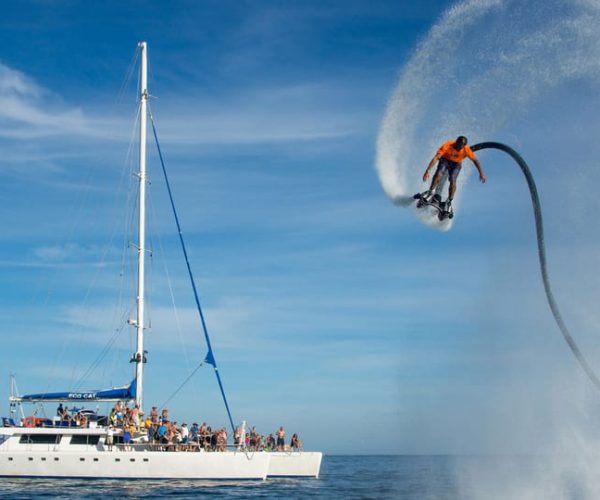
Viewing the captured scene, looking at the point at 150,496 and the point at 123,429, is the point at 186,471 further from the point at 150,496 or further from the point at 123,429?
the point at 150,496

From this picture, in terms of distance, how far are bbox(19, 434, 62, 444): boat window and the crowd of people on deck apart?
148 cm

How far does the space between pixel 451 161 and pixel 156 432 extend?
42.7m

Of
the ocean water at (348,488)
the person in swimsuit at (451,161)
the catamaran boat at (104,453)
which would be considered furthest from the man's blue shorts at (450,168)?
the catamaran boat at (104,453)

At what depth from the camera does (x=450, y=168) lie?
23.1 meters

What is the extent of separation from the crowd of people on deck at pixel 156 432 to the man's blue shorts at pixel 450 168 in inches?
1617

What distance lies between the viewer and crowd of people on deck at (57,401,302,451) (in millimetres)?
59438

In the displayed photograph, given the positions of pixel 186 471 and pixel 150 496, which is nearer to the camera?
pixel 150 496

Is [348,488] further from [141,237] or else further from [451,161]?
[451,161]

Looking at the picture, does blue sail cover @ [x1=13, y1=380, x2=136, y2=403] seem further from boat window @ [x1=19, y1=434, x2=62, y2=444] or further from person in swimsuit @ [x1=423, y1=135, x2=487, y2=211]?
person in swimsuit @ [x1=423, y1=135, x2=487, y2=211]

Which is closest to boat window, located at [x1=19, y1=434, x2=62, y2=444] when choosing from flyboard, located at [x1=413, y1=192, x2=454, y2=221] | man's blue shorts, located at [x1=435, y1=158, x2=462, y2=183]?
flyboard, located at [x1=413, y1=192, x2=454, y2=221]

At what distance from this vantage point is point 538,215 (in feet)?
79.1

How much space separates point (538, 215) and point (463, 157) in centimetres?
320

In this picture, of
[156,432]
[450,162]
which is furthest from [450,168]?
[156,432]

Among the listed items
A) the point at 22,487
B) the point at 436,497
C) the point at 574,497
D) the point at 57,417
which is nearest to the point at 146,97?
the point at 57,417
